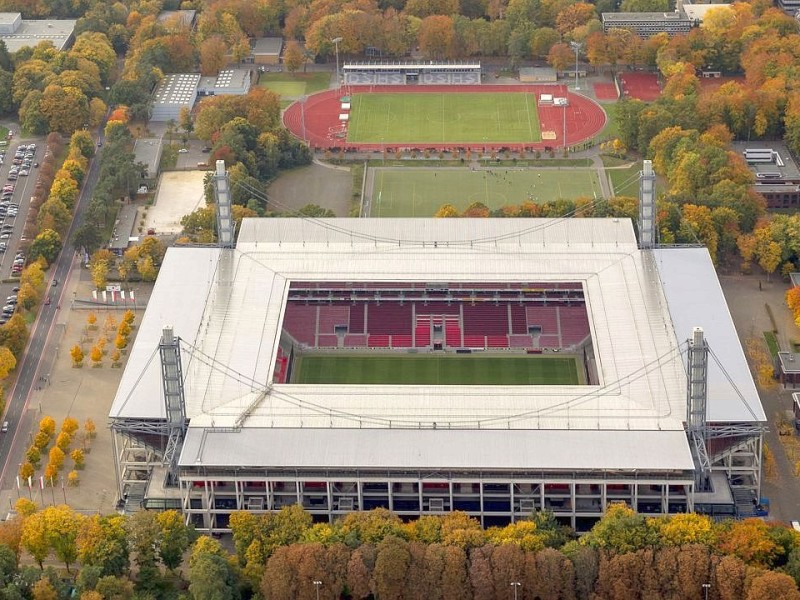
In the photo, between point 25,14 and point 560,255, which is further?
point 25,14

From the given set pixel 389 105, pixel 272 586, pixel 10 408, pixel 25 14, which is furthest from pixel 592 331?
pixel 25 14

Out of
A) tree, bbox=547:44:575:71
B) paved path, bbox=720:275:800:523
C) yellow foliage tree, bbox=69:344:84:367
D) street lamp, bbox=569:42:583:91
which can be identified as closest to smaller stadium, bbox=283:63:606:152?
street lamp, bbox=569:42:583:91

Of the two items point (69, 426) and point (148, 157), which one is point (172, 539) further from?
point (148, 157)

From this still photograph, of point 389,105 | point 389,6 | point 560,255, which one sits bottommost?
point 560,255

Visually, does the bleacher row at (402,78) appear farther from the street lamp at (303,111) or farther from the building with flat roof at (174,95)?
the building with flat roof at (174,95)

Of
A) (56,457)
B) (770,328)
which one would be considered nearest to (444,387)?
(56,457)

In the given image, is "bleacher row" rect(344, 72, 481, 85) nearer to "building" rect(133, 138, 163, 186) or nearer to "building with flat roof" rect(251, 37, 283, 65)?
"building with flat roof" rect(251, 37, 283, 65)

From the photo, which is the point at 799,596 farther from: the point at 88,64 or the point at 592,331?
the point at 88,64
